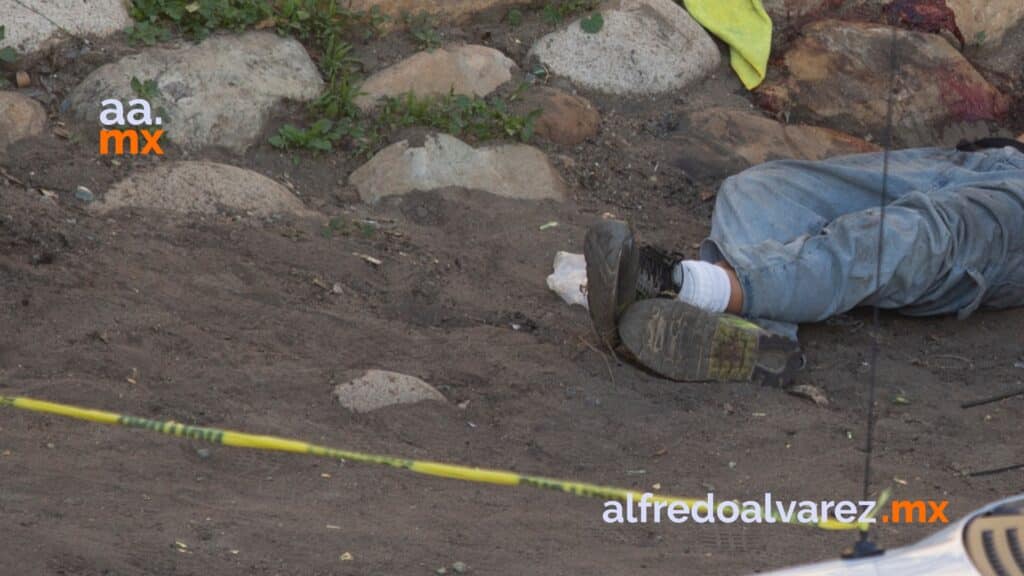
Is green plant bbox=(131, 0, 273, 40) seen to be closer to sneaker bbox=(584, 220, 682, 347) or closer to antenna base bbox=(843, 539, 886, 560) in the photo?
sneaker bbox=(584, 220, 682, 347)

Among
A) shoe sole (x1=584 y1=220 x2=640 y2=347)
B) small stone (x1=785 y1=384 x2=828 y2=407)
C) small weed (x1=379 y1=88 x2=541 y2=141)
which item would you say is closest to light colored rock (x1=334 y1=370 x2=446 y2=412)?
shoe sole (x1=584 y1=220 x2=640 y2=347)

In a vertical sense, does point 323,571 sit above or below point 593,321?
above

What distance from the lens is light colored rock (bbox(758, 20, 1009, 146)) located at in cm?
671

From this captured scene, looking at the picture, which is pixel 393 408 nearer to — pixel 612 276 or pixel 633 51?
pixel 612 276

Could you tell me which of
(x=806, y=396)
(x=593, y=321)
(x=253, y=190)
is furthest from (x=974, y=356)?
(x=253, y=190)

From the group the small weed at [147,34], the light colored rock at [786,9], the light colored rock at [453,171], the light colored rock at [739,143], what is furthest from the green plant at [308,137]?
the light colored rock at [786,9]

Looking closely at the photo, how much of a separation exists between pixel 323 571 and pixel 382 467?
605mm

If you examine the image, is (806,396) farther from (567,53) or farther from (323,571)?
(567,53)

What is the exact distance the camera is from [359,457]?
3.55 metres

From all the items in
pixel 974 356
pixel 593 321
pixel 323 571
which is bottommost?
pixel 974 356

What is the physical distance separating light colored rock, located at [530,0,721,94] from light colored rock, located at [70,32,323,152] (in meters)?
1.13

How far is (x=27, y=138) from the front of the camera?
548 centimetres

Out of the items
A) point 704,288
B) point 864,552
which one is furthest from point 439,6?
point 864,552

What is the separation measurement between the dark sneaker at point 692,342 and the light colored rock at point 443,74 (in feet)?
6.27
